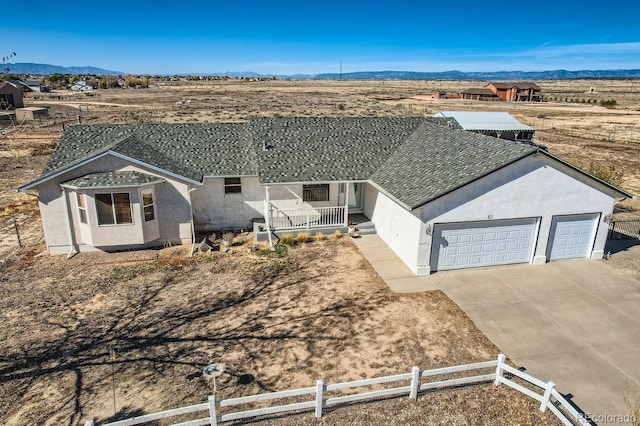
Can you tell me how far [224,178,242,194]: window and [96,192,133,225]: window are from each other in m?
4.34

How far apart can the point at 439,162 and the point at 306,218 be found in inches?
257

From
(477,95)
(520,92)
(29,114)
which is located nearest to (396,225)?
(29,114)

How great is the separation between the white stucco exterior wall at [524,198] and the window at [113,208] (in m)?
11.3

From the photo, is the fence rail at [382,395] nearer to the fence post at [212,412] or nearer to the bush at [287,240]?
the fence post at [212,412]

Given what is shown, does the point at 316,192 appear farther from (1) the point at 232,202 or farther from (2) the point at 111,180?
(2) the point at 111,180

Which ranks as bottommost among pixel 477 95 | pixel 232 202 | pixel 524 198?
pixel 232 202

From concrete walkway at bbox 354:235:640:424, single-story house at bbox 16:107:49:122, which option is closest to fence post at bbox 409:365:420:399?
concrete walkway at bbox 354:235:640:424

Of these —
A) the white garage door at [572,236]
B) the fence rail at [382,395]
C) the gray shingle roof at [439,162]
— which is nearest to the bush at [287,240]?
the gray shingle roof at [439,162]

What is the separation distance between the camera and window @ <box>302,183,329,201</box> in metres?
19.5

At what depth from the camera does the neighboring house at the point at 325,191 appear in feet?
48.7

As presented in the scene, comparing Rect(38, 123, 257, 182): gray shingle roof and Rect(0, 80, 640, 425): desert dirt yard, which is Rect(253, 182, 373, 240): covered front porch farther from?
Rect(38, 123, 257, 182): gray shingle roof

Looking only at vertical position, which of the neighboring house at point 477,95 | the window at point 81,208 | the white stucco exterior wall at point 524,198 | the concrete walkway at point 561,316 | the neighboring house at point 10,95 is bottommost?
the concrete walkway at point 561,316

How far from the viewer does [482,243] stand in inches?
607

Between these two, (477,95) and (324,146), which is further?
(477,95)
